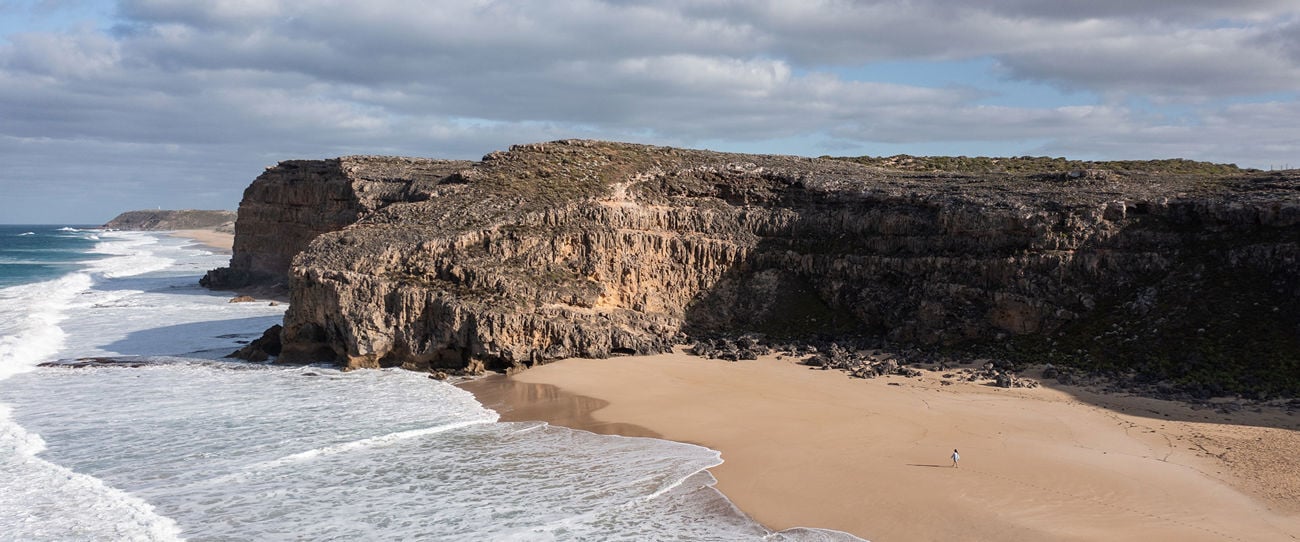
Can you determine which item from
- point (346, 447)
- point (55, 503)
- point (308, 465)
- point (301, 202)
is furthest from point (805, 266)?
point (301, 202)

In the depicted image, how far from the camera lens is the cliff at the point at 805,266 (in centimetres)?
2292

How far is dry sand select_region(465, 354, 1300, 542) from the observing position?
13234mm

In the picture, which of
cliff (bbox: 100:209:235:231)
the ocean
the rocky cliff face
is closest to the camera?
the ocean

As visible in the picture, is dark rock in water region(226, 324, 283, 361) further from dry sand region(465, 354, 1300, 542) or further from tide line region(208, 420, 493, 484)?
tide line region(208, 420, 493, 484)

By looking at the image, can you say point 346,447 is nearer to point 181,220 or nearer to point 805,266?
point 805,266

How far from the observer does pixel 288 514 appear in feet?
44.6

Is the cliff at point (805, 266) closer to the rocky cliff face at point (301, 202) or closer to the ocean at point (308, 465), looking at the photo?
the ocean at point (308, 465)

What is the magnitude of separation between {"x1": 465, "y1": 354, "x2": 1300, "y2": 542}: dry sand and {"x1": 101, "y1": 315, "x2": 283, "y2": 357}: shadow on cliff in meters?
11.0

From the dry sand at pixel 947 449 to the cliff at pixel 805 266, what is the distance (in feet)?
7.89

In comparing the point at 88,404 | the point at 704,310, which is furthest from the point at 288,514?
the point at 704,310

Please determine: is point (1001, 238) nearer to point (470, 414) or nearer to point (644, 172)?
point (644, 172)

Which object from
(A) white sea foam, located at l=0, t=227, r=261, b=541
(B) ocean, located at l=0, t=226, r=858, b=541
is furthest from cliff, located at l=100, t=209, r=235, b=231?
(A) white sea foam, located at l=0, t=227, r=261, b=541

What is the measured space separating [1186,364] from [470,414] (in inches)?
680

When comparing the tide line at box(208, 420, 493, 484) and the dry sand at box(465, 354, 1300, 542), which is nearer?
the dry sand at box(465, 354, 1300, 542)
